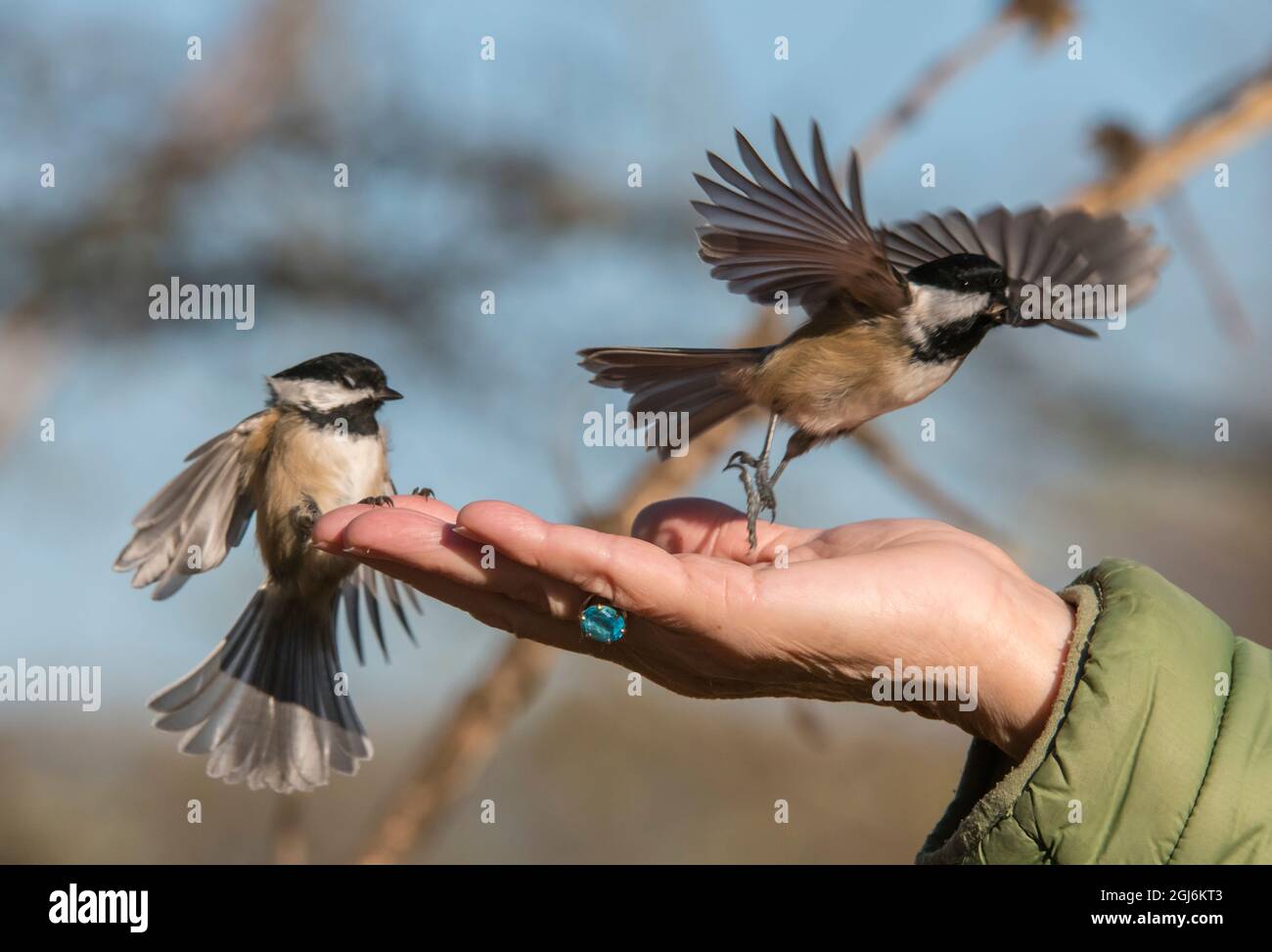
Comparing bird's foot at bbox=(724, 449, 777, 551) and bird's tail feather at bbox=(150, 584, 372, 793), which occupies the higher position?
bird's foot at bbox=(724, 449, 777, 551)

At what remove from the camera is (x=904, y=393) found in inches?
87.1

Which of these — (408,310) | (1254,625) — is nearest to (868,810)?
(1254,625)

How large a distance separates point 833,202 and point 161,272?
3190mm

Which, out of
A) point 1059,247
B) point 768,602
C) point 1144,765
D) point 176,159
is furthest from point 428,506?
point 176,159

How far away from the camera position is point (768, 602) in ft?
5.32

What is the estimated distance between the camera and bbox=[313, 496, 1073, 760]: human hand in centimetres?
158

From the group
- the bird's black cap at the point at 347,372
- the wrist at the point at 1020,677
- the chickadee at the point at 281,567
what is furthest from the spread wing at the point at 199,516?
the wrist at the point at 1020,677

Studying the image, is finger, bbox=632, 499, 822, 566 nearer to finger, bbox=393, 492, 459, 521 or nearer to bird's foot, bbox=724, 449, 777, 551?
bird's foot, bbox=724, 449, 777, 551

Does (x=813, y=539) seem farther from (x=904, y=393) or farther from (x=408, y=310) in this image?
(x=408, y=310)

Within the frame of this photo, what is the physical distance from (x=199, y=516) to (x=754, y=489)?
3.58 ft

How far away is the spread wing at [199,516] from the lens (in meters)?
2.30

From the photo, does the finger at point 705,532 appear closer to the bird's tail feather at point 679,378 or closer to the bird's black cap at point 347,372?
the bird's tail feather at point 679,378

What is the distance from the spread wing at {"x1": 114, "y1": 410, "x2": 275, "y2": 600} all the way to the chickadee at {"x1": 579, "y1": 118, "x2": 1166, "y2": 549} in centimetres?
72

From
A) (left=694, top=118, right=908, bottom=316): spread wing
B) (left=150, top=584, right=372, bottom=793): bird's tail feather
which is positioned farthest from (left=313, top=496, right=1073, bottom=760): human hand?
(left=150, top=584, right=372, bottom=793): bird's tail feather
